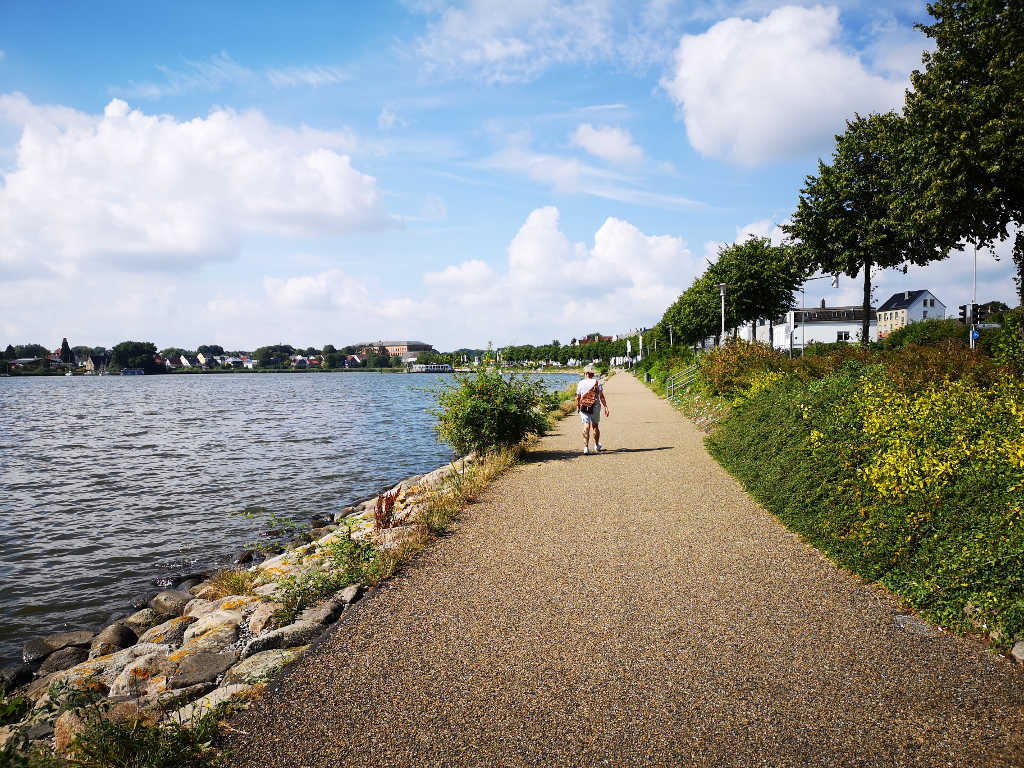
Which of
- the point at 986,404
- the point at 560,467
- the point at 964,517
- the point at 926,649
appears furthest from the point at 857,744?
the point at 560,467

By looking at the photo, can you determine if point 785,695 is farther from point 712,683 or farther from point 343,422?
point 343,422

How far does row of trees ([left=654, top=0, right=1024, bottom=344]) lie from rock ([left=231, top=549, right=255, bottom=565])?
18.9m

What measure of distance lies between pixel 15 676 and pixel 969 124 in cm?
2214

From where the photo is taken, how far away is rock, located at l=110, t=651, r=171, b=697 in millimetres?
4781

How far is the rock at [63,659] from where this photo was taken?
667 cm

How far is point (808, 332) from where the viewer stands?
72125mm

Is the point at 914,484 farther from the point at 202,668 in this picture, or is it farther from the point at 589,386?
the point at 589,386

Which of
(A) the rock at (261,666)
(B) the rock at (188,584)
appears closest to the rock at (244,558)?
(B) the rock at (188,584)

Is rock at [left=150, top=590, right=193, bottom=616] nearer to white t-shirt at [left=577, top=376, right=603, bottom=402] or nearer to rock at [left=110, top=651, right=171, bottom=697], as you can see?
rock at [left=110, top=651, right=171, bottom=697]

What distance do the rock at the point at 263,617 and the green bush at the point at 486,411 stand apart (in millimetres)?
6625

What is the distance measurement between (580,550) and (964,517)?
3354mm

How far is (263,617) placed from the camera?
562 cm

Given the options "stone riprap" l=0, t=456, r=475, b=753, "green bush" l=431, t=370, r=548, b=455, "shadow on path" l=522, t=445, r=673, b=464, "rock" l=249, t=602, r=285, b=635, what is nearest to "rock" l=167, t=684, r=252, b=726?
"stone riprap" l=0, t=456, r=475, b=753

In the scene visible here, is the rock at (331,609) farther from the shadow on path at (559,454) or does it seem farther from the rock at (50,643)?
the shadow on path at (559,454)
